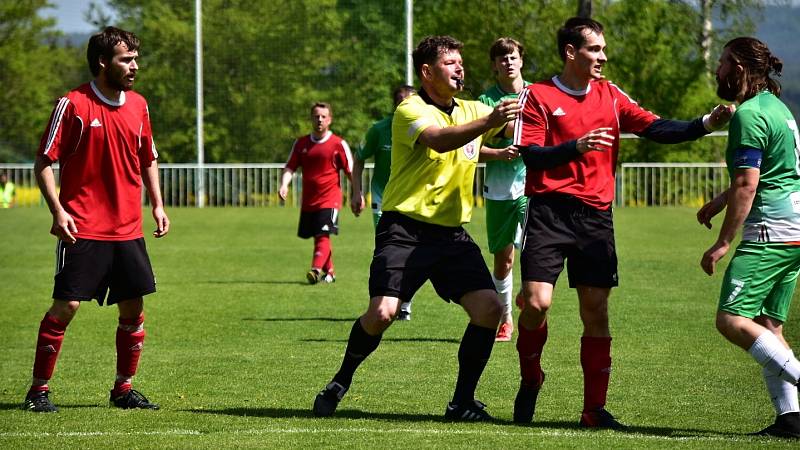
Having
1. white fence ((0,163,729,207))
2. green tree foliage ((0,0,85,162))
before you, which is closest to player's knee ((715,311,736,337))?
white fence ((0,163,729,207))

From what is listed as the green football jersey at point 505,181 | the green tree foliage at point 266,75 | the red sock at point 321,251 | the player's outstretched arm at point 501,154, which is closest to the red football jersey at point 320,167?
the red sock at point 321,251

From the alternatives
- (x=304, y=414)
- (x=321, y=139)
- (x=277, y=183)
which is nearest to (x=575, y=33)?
(x=304, y=414)

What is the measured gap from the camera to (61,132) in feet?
25.1

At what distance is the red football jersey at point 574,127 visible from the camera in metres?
7.16

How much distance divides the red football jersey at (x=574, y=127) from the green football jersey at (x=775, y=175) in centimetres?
75

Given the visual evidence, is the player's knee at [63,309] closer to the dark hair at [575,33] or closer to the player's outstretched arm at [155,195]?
the player's outstretched arm at [155,195]

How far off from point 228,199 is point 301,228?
19405 millimetres

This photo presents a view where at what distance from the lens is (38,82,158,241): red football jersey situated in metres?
7.69

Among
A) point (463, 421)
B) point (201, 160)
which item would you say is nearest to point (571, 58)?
point (463, 421)

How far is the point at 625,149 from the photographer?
1512 inches

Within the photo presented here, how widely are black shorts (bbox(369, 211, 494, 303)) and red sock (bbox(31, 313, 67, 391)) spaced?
1.92 meters

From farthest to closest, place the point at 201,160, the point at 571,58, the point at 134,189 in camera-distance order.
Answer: the point at 201,160, the point at 134,189, the point at 571,58

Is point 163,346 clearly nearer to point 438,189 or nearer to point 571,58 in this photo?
point 438,189

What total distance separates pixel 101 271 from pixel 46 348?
1.89ft
